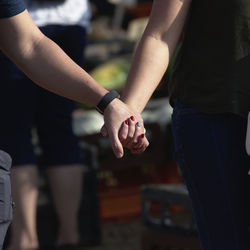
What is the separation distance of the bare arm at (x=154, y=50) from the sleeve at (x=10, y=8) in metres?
0.35

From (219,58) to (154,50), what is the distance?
0.59ft

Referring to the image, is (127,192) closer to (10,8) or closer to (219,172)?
(219,172)

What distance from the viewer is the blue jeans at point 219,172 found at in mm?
2371

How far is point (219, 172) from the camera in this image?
238 centimetres

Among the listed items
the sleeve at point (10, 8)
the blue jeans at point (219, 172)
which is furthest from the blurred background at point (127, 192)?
the sleeve at point (10, 8)

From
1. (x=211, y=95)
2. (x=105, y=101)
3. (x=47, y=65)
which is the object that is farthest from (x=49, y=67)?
(x=211, y=95)

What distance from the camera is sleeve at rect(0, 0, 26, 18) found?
2309 mm

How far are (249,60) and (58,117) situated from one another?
180 cm

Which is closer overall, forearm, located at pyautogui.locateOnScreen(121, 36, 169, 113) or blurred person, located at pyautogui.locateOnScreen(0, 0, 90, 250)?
forearm, located at pyautogui.locateOnScreen(121, 36, 169, 113)

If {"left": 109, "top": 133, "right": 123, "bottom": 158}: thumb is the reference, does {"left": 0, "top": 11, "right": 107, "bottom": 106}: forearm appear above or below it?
above

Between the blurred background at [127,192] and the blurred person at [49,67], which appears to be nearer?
the blurred person at [49,67]

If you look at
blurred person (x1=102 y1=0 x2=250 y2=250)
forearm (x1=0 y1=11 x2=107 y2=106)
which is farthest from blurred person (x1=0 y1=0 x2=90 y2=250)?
blurred person (x1=102 y1=0 x2=250 y2=250)

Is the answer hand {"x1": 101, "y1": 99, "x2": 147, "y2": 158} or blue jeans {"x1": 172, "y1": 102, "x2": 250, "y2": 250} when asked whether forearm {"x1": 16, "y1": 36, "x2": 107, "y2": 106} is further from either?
blue jeans {"x1": 172, "y1": 102, "x2": 250, "y2": 250}

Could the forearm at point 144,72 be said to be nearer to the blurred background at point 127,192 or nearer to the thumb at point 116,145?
the thumb at point 116,145
